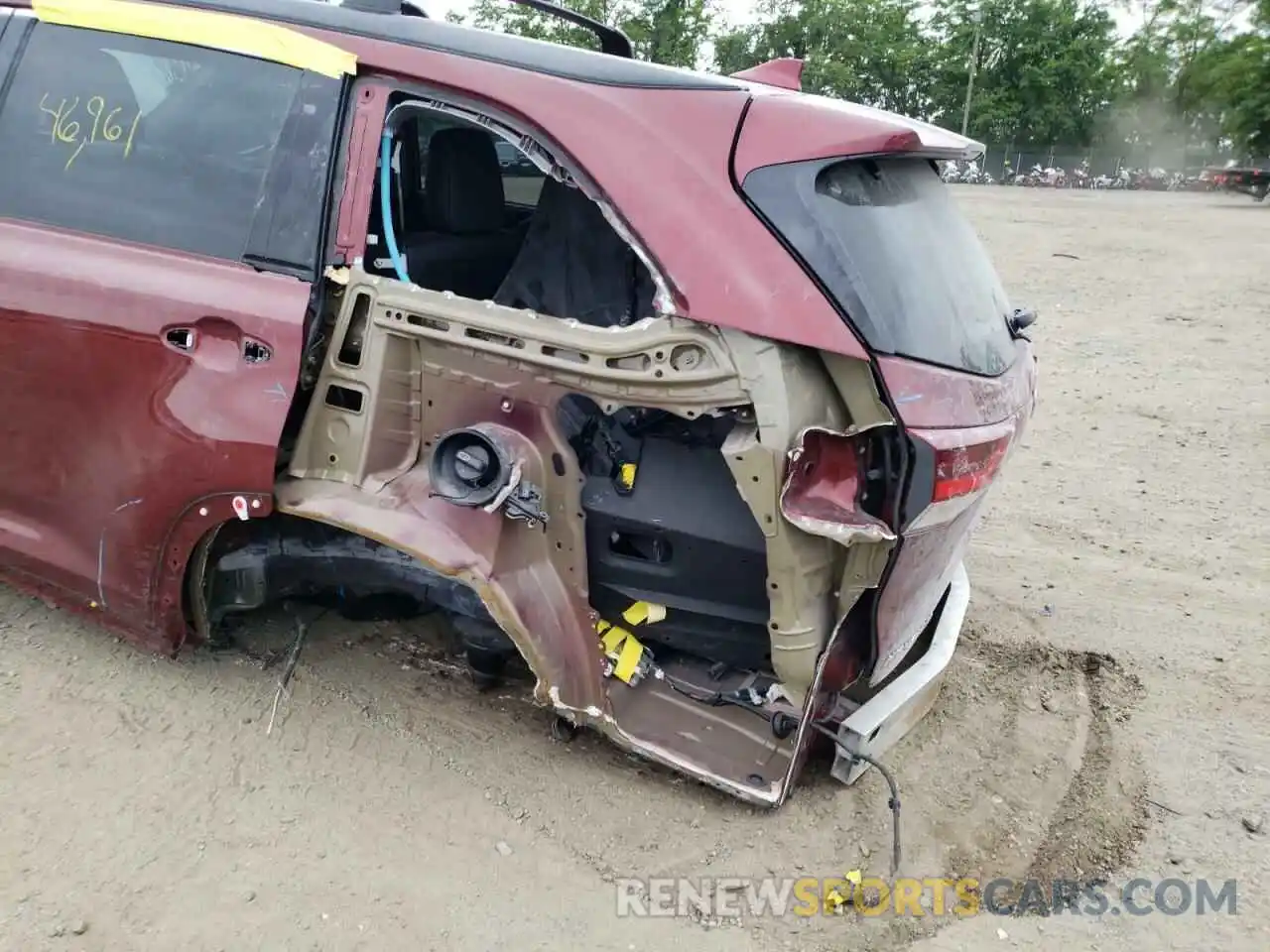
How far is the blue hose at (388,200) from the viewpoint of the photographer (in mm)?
2717

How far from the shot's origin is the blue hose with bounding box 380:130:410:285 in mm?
2717

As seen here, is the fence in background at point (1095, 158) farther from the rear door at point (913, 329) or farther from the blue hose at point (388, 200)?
the blue hose at point (388, 200)

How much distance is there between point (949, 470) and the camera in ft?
8.05

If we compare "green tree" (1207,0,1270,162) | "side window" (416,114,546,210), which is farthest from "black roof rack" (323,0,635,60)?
"green tree" (1207,0,1270,162)

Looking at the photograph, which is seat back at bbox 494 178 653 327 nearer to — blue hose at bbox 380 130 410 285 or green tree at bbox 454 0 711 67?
→ blue hose at bbox 380 130 410 285

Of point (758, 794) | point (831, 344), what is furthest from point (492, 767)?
point (831, 344)

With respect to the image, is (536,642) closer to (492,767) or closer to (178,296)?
(492,767)

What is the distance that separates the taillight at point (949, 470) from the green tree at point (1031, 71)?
4839 centimetres

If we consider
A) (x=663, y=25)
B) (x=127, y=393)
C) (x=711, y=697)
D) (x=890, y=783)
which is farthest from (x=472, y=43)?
(x=663, y=25)

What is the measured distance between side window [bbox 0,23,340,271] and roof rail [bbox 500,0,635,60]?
0.98 meters

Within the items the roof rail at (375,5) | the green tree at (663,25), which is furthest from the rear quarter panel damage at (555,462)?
the green tree at (663,25)

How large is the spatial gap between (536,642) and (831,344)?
1.14m

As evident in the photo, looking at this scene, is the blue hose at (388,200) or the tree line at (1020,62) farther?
the tree line at (1020,62)

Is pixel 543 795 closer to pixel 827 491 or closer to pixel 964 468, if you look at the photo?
pixel 827 491
